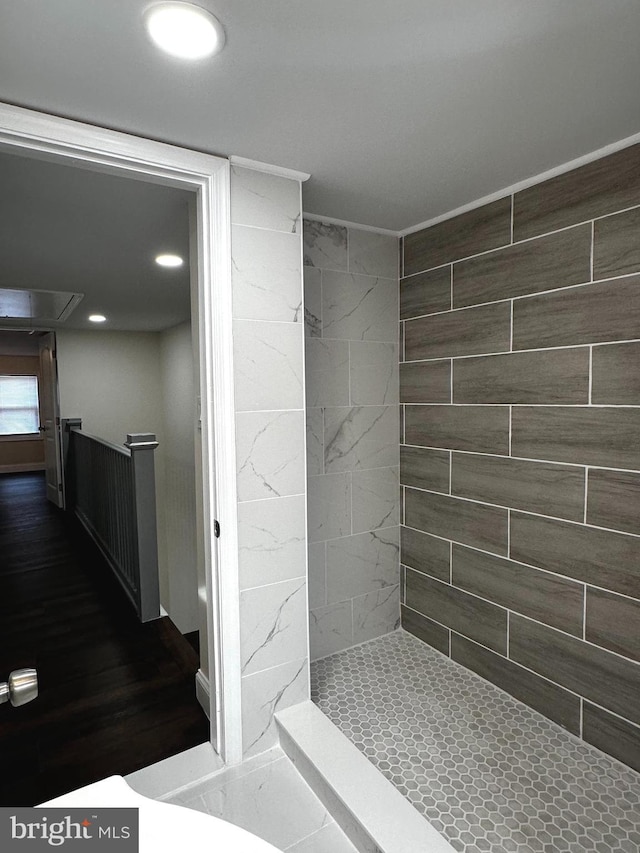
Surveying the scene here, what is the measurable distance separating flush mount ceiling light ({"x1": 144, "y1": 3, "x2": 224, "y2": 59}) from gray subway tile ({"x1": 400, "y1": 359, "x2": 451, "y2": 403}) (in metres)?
1.59

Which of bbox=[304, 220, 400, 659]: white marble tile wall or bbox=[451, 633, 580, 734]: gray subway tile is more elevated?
bbox=[304, 220, 400, 659]: white marble tile wall

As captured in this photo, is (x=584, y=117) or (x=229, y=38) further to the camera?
(x=584, y=117)

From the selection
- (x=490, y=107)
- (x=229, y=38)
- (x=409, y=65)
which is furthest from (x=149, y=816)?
(x=490, y=107)

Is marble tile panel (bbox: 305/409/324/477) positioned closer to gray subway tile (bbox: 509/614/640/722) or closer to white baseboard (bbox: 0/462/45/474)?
gray subway tile (bbox: 509/614/640/722)

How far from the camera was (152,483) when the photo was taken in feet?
11.4

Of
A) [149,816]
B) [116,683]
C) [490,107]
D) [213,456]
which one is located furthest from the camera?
[116,683]

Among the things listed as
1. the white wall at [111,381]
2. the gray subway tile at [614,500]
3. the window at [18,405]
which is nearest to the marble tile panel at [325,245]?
the gray subway tile at [614,500]

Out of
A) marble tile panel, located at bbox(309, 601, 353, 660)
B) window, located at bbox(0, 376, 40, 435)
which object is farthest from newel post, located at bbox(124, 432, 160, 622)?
window, located at bbox(0, 376, 40, 435)

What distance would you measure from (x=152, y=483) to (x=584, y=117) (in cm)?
306

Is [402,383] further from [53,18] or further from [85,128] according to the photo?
[53,18]

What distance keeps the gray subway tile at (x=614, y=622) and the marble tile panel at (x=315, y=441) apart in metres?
1.21

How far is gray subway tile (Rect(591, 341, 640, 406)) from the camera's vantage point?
65.8 inches

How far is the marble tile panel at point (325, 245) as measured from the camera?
7.68 feet

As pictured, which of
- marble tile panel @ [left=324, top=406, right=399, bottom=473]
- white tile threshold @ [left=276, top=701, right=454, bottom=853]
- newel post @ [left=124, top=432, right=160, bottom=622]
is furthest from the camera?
newel post @ [left=124, top=432, right=160, bottom=622]
